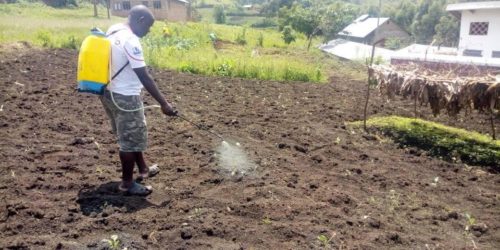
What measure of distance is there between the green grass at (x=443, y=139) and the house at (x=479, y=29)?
57.1 ft

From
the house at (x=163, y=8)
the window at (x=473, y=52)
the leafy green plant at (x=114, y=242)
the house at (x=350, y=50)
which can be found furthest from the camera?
the house at (x=163, y=8)

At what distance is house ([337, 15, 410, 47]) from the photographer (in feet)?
138

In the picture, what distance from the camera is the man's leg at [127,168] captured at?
4.44 metres

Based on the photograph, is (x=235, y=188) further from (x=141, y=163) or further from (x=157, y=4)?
(x=157, y=4)

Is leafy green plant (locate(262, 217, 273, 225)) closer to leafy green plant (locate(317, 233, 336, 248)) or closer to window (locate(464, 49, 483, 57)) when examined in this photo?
leafy green plant (locate(317, 233, 336, 248))

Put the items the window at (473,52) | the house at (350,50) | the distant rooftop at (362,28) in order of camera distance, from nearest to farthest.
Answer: the window at (473,52) → the house at (350,50) → the distant rooftop at (362,28)

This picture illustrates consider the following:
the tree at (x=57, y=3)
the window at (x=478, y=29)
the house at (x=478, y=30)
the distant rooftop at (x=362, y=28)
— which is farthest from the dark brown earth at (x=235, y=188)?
the tree at (x=57, y=3)

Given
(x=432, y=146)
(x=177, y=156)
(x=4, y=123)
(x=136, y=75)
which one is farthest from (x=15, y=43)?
(x=432, y=146)

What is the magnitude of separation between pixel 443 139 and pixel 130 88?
5.15m

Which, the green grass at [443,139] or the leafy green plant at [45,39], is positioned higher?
the leafy green plant at [45,39]

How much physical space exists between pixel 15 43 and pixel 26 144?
9.97 meters

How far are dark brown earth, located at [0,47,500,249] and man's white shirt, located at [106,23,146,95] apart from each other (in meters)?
1.08

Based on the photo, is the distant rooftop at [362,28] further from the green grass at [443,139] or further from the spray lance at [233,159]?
the spray lance at [233,159]

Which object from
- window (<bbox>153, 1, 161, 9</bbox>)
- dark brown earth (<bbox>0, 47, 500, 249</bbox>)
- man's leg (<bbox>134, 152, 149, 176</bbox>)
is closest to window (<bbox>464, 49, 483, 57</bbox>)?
dark brown earth (<bbox>0, 47, 500, 249</bbox>)
